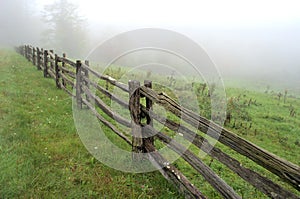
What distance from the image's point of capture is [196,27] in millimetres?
63719

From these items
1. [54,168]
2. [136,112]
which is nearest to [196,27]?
[136,112]

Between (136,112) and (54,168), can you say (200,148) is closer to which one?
(136,112)

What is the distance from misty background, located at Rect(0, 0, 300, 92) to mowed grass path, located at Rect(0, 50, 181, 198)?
27.2m

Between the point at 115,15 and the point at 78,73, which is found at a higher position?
the point at 115,15

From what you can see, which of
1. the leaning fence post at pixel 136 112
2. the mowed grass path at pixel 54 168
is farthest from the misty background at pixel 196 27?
the mowed grass path at pixel 54 168

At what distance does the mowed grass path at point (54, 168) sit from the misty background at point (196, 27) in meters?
27.2

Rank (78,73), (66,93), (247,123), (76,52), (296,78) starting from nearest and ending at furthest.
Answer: (78,73)
(247,123)
(66,93)
(296,78)
(76,52)

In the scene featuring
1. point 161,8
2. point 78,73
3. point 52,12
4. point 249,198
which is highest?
point 161,8

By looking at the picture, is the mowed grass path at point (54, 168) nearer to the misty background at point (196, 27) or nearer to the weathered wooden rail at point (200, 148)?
the weathered wooden rail at point (200, 148)

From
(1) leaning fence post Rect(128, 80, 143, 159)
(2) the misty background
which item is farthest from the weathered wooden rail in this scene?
(2) the misty background

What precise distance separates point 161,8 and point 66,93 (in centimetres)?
6559

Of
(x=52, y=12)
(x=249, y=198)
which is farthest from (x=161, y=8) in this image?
(x=249, y=198)

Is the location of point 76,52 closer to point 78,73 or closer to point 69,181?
point 78,73

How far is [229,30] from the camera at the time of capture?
2462 inches
